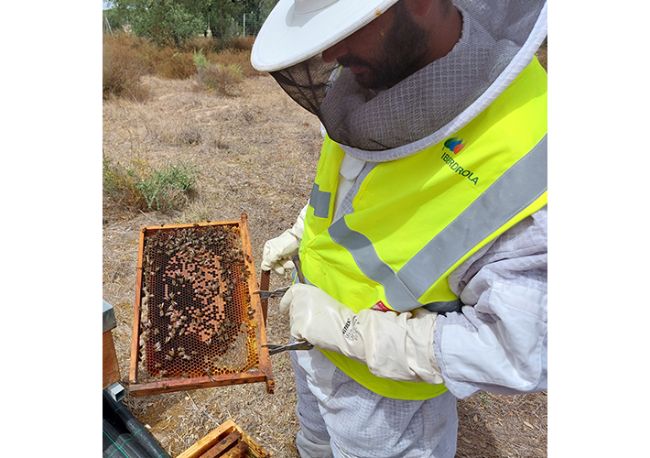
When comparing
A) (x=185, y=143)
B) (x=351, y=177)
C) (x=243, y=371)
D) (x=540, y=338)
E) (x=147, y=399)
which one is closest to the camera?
(x=540, y=338)

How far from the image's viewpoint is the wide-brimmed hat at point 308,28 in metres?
1.00

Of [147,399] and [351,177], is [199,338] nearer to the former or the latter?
[351,177]

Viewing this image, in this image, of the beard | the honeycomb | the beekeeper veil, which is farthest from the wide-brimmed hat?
the honeycomb

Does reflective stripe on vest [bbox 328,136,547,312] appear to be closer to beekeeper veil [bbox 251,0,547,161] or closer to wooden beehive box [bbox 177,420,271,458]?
beekeeper veil [bbox 251,0,547,161]

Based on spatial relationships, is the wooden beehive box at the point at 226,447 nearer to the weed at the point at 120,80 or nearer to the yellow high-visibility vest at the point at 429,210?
the yellow high-visibility vest at the point at 429,210

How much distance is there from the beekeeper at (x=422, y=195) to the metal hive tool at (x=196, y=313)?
39 centimetres

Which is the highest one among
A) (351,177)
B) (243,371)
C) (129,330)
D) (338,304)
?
(351,177)

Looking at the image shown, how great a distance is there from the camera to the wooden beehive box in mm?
2209

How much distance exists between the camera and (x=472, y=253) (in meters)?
1.21

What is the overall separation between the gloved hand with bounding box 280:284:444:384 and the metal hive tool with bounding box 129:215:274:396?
312mm

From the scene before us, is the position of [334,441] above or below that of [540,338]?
below

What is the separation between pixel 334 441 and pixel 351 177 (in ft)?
4.16

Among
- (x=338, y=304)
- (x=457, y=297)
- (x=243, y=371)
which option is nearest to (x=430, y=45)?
(x=457, y=297)

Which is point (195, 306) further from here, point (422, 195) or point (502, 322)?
point (502, 322)
